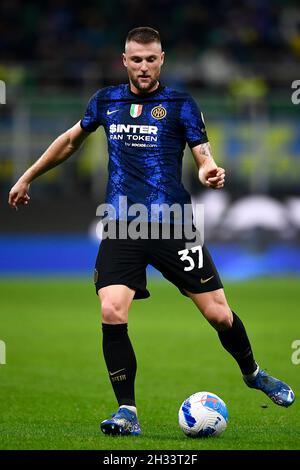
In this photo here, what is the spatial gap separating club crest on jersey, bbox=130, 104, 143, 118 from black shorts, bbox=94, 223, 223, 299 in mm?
800

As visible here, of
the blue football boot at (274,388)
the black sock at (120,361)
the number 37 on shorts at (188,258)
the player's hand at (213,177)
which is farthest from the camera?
the blue football boot at (274,388)

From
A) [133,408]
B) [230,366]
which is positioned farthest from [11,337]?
[133,408]

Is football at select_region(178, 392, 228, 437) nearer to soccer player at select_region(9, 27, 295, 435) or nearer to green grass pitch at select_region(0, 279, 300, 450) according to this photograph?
green grass pitch at select_region(0, 279, 300, 450)

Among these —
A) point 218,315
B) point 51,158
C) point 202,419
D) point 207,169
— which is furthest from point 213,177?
point 202,419

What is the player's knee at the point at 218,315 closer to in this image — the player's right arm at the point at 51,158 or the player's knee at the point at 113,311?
the player's knee at the point at 113,311

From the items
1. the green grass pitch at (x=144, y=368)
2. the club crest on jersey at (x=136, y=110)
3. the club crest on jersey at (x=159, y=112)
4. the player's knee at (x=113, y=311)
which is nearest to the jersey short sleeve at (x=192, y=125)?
the club crest on jersey at (x=159, y=112)

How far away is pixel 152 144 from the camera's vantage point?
21.5ft

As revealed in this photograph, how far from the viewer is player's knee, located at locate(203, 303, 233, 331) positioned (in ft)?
21.6

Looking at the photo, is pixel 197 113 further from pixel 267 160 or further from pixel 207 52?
pixel 207 52

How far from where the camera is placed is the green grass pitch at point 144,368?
629 centimetres

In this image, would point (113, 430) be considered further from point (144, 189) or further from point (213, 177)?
point (213, 177)

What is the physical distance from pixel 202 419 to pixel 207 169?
1501mm

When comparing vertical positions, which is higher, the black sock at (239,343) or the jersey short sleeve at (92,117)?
the jersey short sleeve at (92,117)
